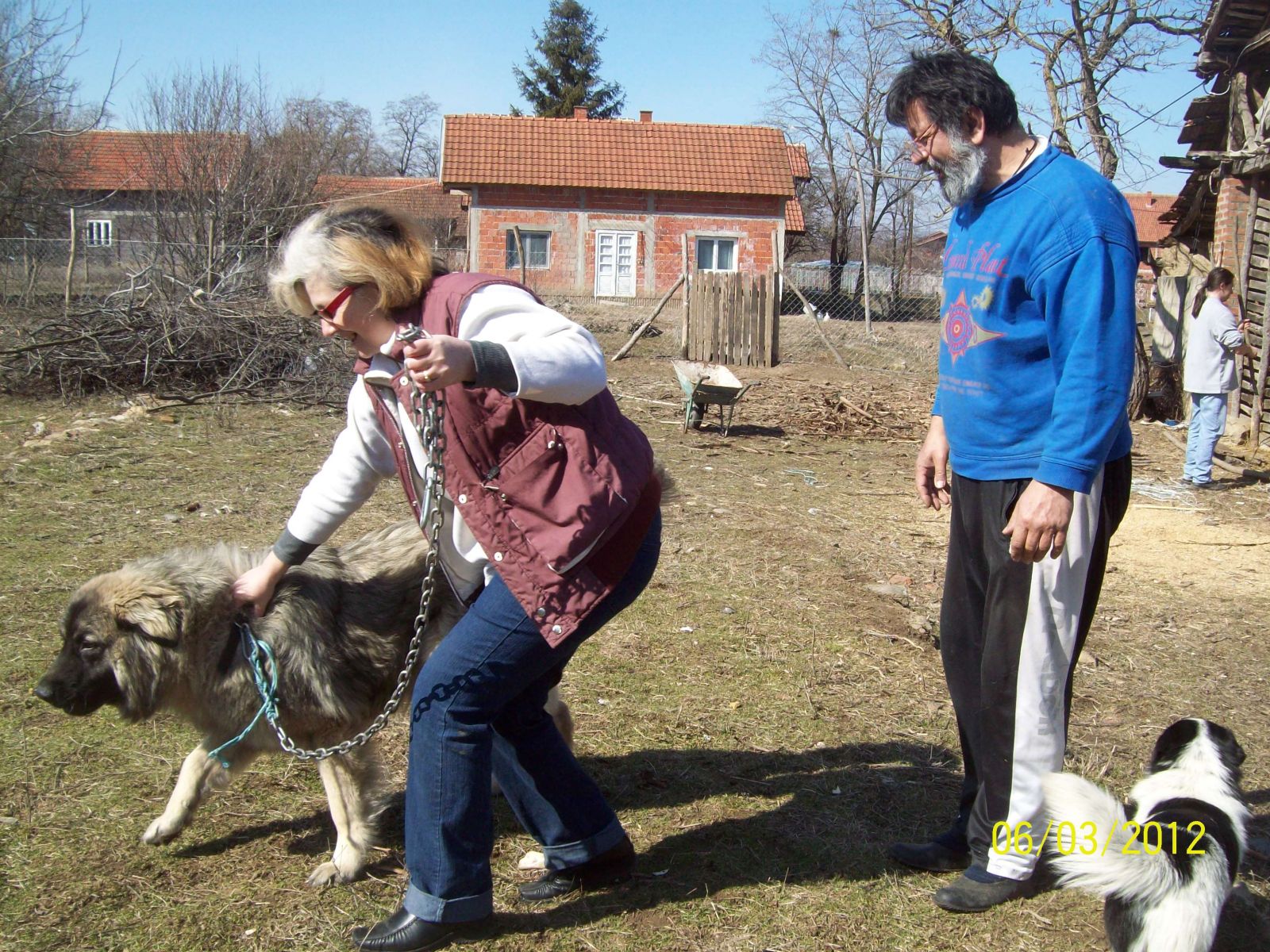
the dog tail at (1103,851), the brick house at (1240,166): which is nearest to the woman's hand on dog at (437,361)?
the dog tail at (1103,851)

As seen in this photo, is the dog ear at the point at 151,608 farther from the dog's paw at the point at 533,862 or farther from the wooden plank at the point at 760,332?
the wooden plank at the point at 760,332

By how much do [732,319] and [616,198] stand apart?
14.6 meters

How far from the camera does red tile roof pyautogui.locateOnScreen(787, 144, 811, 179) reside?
33.0 metres

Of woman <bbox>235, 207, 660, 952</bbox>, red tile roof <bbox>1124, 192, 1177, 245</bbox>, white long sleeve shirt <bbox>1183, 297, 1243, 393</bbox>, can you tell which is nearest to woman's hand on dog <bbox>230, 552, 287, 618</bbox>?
woman <bbox>235, 207, 660, 952</bbox>

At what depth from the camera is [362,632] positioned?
3029 millimetres

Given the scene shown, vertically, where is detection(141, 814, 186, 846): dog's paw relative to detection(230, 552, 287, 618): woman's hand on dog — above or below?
below

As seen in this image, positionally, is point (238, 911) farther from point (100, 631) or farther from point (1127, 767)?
point (1127, 767)

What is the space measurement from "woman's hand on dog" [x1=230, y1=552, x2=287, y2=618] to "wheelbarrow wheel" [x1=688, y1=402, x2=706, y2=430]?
852 centimetres

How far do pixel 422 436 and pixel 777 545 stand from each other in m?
4.62

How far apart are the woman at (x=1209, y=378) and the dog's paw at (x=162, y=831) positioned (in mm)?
9204

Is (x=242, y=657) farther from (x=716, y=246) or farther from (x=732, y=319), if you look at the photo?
(x=716, y=246)

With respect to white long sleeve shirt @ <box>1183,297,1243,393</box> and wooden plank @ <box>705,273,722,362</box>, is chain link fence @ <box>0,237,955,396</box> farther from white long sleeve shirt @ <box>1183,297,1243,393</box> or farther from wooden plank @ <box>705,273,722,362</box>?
white long sleeve shirt @ <box>1183,297,1243,393</box>

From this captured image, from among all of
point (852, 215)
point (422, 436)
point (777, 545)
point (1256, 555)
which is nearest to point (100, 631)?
point (422, 436)

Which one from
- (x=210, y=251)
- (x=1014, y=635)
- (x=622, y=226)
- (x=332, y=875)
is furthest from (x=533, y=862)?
(x=622, y=226)
